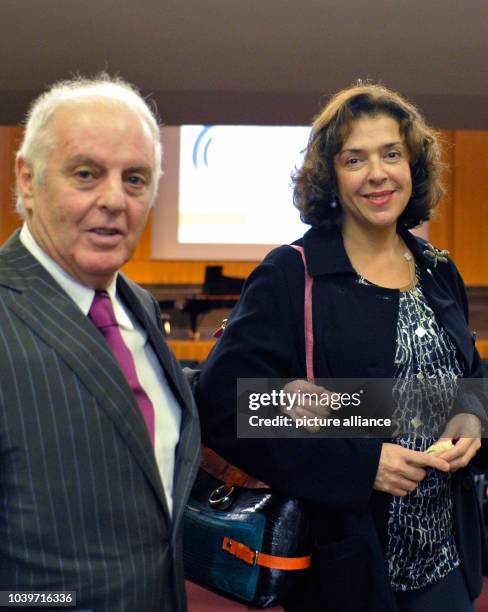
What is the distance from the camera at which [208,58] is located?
18.3 feet

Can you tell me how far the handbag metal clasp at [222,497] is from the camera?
1.56 metres

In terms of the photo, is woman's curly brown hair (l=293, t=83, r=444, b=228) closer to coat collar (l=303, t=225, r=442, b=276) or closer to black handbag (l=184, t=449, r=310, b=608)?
coat collar (l=303, t=225, r=442, b=276)

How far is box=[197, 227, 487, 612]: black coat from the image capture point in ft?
5.03

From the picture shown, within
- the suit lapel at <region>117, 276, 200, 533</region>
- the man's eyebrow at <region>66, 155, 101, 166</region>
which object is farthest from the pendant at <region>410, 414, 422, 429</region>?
the man's eyebrow at <region>66, 155, 101, 166</region>

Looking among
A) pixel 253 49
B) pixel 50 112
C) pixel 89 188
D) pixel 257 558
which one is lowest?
pixel 257 558

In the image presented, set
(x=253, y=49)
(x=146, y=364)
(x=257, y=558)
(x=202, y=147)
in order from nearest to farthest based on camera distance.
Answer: (x=146, y=364) < (x=257, y=558) < (x=253, y=49) < (x=202, y=147)

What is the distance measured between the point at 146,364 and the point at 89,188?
0.29 m

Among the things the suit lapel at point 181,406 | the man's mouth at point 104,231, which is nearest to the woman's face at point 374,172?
the suit lapel at point 181,406

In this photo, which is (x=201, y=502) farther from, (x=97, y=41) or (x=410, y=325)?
(x=97, y=41)

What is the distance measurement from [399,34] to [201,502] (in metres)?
4.25

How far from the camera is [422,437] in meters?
1.65

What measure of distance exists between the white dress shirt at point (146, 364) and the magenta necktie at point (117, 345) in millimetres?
16

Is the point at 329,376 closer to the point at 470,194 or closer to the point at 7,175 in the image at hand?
the point at 470,194

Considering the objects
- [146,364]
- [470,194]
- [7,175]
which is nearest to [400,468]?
[146,364]
